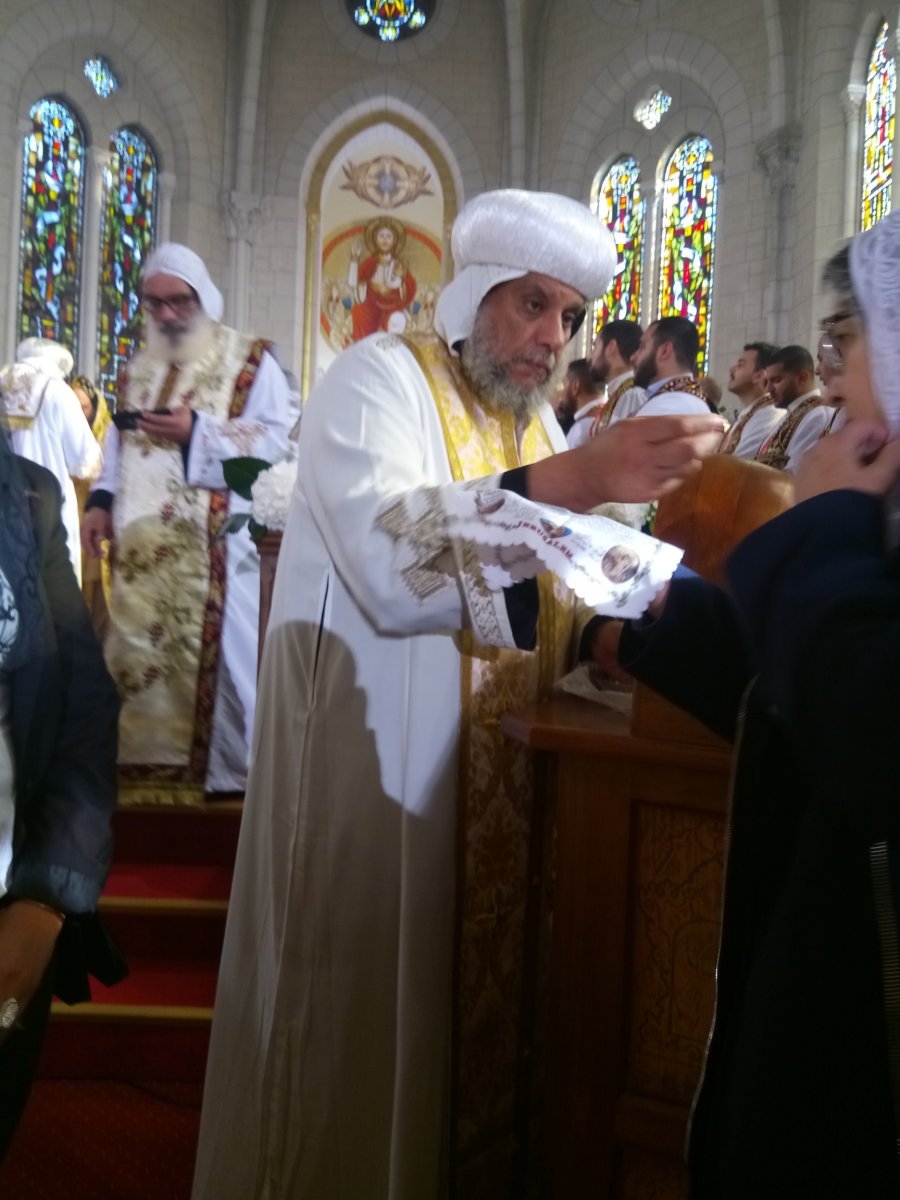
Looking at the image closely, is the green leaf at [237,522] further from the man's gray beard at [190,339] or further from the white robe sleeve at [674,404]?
the white robe sleeve at [674,404]

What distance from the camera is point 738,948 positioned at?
1.21m

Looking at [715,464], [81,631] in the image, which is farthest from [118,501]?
[715,464]

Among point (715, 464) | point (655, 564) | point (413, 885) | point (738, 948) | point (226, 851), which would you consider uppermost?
point (715, 464)

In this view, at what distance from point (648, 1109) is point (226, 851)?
8.61 ft

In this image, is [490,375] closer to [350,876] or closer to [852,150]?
[350,876]

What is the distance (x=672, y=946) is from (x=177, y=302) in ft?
11.4

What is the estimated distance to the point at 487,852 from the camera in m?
2.07

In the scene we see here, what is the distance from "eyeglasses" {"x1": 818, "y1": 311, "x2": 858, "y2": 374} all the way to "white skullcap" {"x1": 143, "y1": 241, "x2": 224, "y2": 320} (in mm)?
3442

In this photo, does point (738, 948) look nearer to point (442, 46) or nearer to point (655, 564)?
point (655, 564)

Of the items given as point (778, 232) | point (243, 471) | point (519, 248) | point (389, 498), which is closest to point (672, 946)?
point (389, 498)

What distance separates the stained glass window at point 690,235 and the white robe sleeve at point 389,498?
11442 millimetres

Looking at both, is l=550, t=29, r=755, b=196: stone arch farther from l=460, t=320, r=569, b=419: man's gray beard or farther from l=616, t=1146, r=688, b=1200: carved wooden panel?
l=616, t=1146, r=688, b=1200: carved wooden panel

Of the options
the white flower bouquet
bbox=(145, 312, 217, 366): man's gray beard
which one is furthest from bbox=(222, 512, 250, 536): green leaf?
bbox=(145, 312, 217, 366): man's gray beard

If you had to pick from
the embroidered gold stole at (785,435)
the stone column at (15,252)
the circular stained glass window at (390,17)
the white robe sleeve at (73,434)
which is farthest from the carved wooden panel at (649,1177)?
the circular stained glass window at (390,17)
